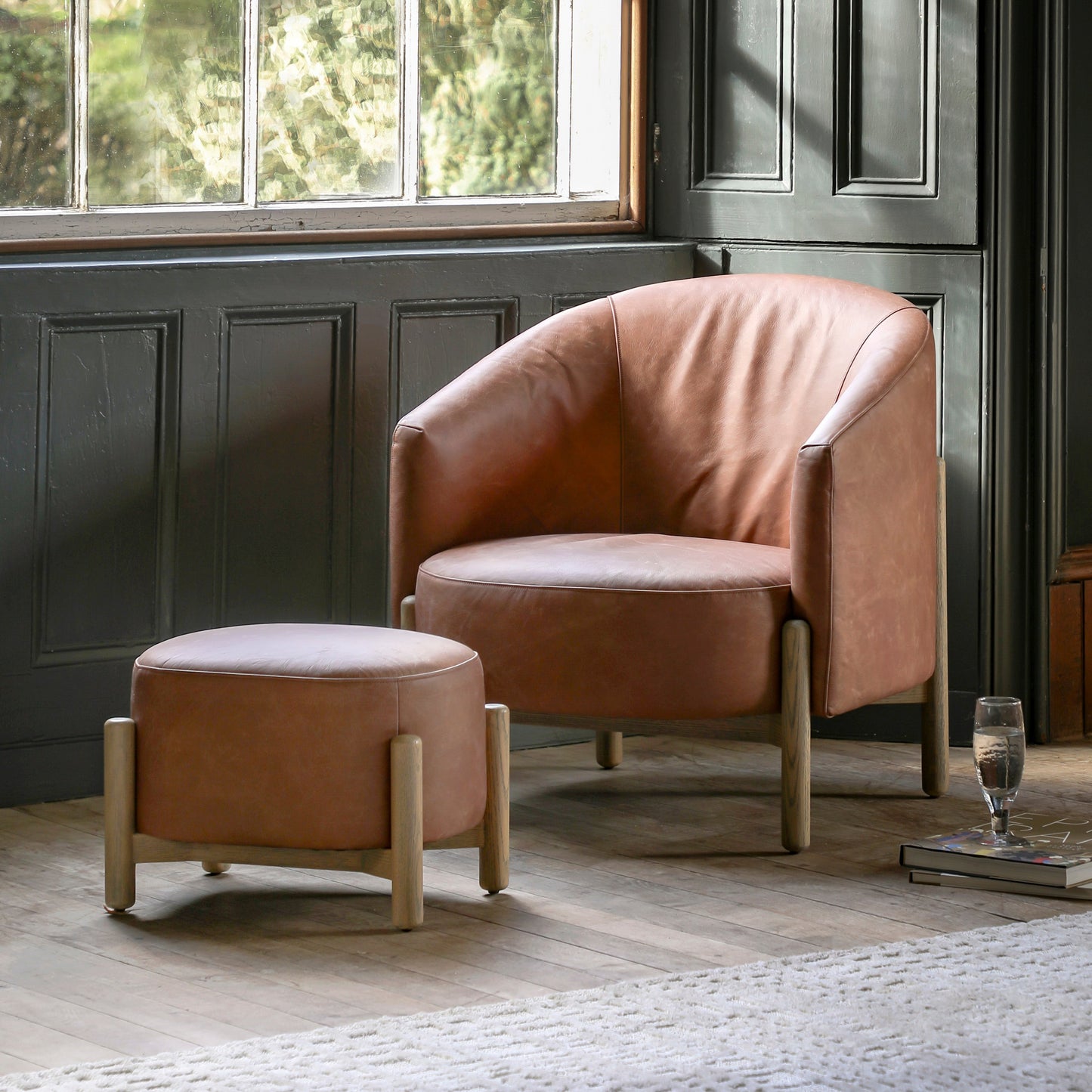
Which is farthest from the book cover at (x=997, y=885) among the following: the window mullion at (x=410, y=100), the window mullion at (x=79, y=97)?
the window mullion at (x=79, y=97)

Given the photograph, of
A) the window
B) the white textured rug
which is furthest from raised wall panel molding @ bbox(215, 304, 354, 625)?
the white textured rug

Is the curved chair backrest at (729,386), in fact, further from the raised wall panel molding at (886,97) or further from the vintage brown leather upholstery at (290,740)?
the vintage brown leather upholstery at (290,740)

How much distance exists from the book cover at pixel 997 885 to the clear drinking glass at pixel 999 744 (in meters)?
0.12

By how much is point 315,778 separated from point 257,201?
1.45m

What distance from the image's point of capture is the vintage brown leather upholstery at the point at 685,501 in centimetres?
285

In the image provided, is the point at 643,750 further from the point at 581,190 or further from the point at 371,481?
the point at 581,190

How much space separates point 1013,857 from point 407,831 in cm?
86

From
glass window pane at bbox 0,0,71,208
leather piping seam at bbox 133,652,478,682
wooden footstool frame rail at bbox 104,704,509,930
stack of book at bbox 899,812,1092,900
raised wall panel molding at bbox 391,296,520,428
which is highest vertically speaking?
glass window pane at bbox 0,0,71,208

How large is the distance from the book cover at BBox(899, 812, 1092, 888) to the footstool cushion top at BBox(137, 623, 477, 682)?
2.36 feet

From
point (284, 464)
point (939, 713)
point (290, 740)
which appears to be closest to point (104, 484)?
point (284, 464)

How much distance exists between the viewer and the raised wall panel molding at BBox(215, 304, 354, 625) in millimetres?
3389

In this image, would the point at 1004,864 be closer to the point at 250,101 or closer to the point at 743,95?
the point at 743,95

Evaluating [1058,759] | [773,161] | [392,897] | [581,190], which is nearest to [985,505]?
[1058,759]

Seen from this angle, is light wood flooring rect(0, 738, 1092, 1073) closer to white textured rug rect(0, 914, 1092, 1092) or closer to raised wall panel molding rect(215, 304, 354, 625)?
white textured rug rect(0, 914, 1092, 1092)
